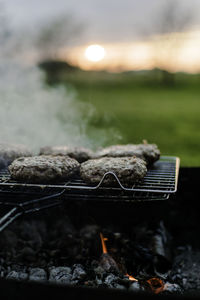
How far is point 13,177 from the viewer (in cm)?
247

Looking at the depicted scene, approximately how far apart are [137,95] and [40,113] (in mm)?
1752

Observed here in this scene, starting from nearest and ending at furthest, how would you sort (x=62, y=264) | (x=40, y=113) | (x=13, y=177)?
(x=13, y=177) → (x=62, y=264) → (x=40, y=113)

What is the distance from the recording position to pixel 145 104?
5414 mm

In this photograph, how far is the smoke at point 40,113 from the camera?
420cm

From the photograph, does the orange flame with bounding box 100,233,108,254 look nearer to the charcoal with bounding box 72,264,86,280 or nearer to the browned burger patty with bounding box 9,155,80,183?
the charcoal with bounding box 72,264,86,280

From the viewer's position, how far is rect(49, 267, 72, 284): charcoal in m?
2.49

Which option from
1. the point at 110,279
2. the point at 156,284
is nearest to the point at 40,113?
the point at 110,279

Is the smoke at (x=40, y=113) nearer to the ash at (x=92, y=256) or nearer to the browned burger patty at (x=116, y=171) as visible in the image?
the ash at (x=92, y=256)

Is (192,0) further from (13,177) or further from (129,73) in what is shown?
(13,177)

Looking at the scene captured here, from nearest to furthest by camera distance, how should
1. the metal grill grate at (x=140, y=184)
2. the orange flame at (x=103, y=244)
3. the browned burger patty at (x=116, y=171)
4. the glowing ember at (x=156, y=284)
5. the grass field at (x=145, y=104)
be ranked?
1. the metal grill grate at (x=140, y=184)
2. the browned burger patty at (x=116, y=171)
3. the glowing ember at (x=156, y=284)
4. the orange flame at (x=103, y=244)
5. the grass field at (x=145, y=104)

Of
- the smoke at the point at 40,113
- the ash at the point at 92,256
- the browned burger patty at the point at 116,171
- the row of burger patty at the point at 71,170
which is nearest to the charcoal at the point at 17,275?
the ash at the point at 92,256

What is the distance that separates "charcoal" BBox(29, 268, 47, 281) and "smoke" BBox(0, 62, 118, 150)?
1715mm

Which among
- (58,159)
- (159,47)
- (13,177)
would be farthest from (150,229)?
(159,47)

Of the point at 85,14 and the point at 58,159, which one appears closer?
the point at 58,159
